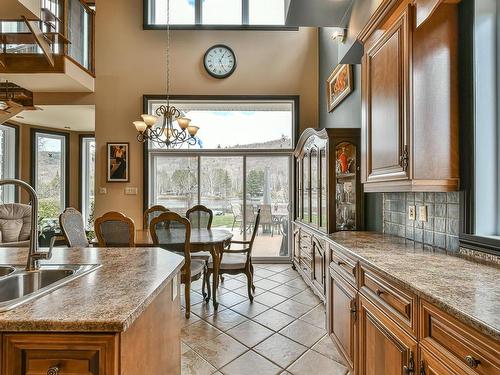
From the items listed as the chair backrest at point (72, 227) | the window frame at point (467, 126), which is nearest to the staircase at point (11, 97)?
the chair backrest at point (72, 227)

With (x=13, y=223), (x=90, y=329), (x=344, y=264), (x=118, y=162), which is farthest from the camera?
(x=118, y=162)

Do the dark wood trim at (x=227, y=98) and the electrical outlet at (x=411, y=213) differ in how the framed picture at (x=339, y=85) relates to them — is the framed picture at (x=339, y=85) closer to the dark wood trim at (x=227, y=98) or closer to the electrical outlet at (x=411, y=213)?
the dark wood trim at (x=227, y=98)

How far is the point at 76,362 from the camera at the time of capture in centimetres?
90

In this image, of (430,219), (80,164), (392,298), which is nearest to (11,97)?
(80,164)

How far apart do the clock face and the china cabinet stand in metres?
2.30

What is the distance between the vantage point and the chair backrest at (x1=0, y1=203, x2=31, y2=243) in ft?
16.3

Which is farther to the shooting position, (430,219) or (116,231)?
(116,231)

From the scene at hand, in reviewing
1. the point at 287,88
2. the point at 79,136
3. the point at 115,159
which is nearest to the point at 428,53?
the point at 287,88

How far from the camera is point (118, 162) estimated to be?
→ 206 inches

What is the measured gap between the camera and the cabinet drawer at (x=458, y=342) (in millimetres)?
831

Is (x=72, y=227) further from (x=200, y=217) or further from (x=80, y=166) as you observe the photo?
(x=80, y=166)

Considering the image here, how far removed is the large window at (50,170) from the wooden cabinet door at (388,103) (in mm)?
7028

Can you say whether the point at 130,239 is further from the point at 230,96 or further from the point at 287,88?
the point at 287,88

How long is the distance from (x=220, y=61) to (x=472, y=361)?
17.6 ft
